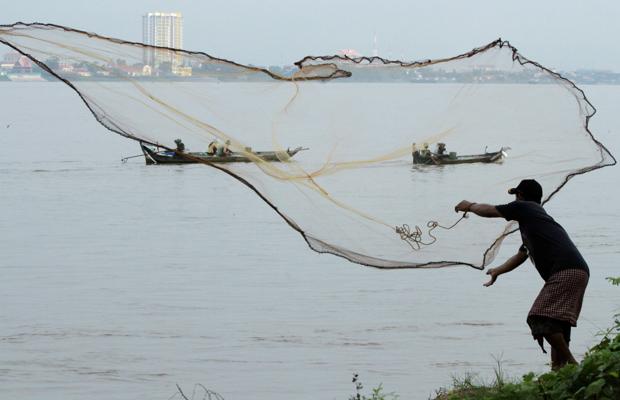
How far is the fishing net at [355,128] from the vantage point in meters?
7.27

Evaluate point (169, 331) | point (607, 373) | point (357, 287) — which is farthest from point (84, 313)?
point (607, 373)

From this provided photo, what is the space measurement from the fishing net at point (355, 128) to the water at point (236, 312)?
313 cm

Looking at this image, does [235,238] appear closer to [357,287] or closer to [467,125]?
[357,287]

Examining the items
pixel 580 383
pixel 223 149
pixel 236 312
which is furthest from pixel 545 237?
pixel 236 312

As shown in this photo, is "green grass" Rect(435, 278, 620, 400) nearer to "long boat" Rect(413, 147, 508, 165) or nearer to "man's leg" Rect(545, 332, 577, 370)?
"man's leg" Rect(545, 332, 577, 370)

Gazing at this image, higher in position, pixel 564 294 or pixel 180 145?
pixel 180 145

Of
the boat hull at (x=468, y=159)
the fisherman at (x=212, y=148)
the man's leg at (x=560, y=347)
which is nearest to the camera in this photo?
the man's leg at (x=560, y=347)

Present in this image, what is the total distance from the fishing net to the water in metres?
3.13

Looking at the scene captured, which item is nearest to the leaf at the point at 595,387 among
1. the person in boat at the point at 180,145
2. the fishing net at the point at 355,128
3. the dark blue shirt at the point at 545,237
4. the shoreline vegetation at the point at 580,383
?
the shoreline vegetation at the point at 580,383

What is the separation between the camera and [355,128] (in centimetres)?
820

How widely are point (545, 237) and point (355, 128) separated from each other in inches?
65.2

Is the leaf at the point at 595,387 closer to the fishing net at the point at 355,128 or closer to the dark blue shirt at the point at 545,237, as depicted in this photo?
the dark blue shirt at the point at 545,237

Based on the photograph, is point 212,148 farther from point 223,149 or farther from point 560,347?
point 560,347

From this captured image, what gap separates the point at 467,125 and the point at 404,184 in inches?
23.2
